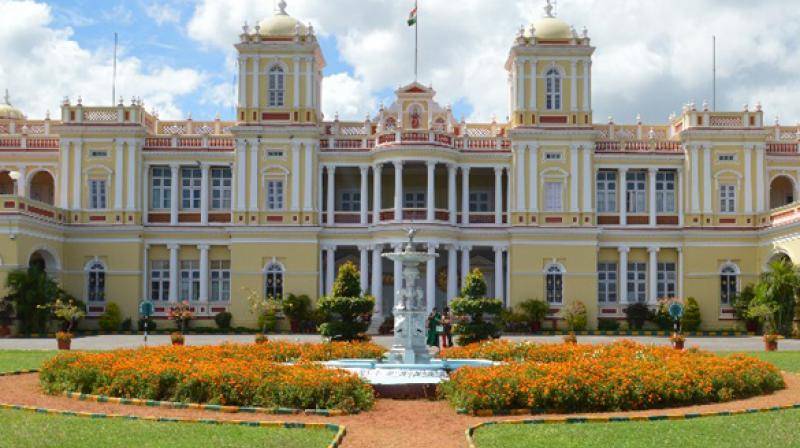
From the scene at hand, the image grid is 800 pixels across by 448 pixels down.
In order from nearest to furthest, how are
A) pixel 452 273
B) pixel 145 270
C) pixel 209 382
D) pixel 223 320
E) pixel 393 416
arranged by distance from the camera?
1. pixel 393 416
2. pixel 209 382
3. pixel 223 320
4. pixel 452 273
5. pixel 145 270

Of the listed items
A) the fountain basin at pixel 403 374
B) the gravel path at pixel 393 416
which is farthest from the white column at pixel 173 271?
the gravel path at pixel 393 416

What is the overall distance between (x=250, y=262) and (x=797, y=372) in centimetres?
2860

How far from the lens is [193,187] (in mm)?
49750

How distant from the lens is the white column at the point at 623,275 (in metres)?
48.5

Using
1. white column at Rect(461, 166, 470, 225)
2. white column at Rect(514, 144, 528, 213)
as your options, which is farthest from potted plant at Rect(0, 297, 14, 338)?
white column at Rect(514, 144, 528, 213)

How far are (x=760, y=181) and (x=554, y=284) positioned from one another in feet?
36.0

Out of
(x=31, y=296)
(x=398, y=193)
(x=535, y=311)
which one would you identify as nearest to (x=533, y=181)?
(x=535, y=311)

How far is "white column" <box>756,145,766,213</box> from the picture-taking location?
4806 cm

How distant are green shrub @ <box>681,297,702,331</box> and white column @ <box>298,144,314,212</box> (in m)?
18.1

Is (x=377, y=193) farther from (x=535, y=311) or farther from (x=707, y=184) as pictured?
(x=707, y=184)

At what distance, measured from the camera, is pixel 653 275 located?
1907 inches

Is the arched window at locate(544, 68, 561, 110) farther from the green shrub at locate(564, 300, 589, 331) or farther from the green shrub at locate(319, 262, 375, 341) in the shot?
the green shrub at locate(319, 262, 375, 341)

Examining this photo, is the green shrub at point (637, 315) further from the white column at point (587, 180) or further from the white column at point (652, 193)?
the white column at point (587, 180)

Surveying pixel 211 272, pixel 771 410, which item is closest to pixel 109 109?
pixel 211 272
